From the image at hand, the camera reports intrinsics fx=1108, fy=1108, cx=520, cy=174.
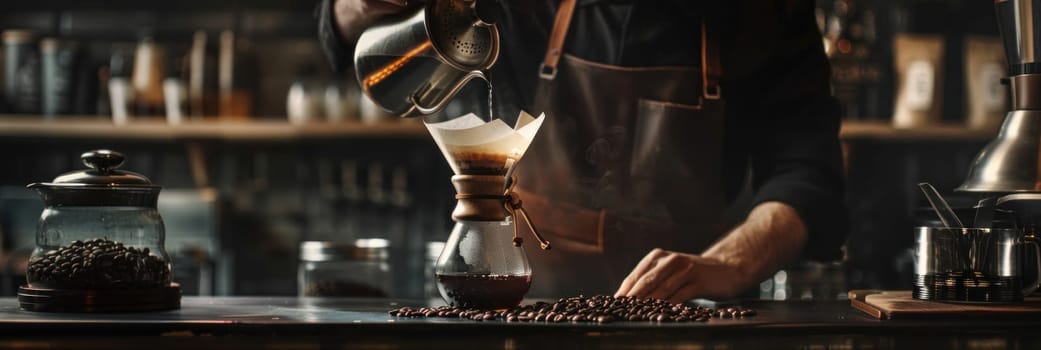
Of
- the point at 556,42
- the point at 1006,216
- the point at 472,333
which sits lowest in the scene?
the point at 472,333

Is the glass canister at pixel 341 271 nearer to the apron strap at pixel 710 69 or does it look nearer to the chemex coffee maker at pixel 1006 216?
the apron strap at pixel 710 69

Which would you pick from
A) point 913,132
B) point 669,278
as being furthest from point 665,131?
point 913,132

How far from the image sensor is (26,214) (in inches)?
133

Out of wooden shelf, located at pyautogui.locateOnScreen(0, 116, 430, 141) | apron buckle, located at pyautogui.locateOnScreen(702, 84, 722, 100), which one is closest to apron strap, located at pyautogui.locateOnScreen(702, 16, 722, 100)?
Result: apron buckle, located at pyautogui.locateOnScreen(702, 84, 722, 100)

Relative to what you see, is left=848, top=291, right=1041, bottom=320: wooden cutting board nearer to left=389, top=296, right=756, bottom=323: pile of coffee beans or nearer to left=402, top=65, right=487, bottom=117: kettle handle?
left=389, top=296, right=756, bottom=323: pile of coffee beans

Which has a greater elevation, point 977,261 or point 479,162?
point 479,162

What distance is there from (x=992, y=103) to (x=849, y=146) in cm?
40

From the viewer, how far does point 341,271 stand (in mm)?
1894

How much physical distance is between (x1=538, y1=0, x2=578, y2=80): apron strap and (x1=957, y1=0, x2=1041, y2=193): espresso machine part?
0.81 meters

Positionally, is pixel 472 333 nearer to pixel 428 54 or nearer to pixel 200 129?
pixel 428 54

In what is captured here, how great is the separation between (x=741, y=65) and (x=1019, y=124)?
0.68 metres

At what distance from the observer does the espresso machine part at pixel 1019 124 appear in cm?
147

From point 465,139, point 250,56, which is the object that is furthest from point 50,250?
point 250,56

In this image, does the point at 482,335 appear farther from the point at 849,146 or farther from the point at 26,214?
the point at 26,214
